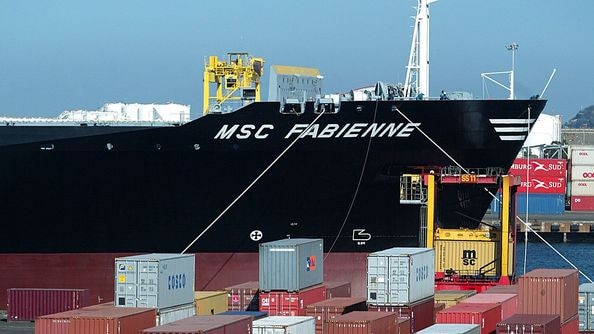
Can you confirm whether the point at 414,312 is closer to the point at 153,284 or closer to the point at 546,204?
the point at 153,284

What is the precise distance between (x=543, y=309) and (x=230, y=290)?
8.33m

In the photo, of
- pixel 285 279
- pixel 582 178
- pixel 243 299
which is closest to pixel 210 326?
pixel 285 279

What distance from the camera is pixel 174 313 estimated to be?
1158 inches

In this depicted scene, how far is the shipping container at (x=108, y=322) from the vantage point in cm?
2534

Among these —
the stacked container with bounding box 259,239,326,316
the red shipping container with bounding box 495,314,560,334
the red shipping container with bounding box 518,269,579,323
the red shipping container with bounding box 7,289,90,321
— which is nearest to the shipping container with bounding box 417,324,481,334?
the red shipping container with bounding box 495,314,560,334

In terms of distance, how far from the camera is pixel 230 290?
106ft

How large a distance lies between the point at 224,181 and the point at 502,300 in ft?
34.6

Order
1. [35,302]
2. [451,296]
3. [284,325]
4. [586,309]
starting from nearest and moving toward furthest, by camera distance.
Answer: [284,325], [586,309], [451,296], [35,302]

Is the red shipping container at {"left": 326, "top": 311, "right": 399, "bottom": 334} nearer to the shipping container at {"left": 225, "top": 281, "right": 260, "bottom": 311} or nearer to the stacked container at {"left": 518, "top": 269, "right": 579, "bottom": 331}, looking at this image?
the stacked container at {"left": 518, "top": 269, "right": 579, "bottom": 331}

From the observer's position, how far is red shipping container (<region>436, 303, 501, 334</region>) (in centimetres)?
2830

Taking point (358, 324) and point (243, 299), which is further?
point (243, 299)

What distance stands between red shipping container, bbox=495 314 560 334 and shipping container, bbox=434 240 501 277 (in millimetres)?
9197

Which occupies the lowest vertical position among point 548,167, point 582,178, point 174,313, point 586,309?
point 586,309

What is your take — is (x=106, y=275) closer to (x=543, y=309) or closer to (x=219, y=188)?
(x=219, y=188)
